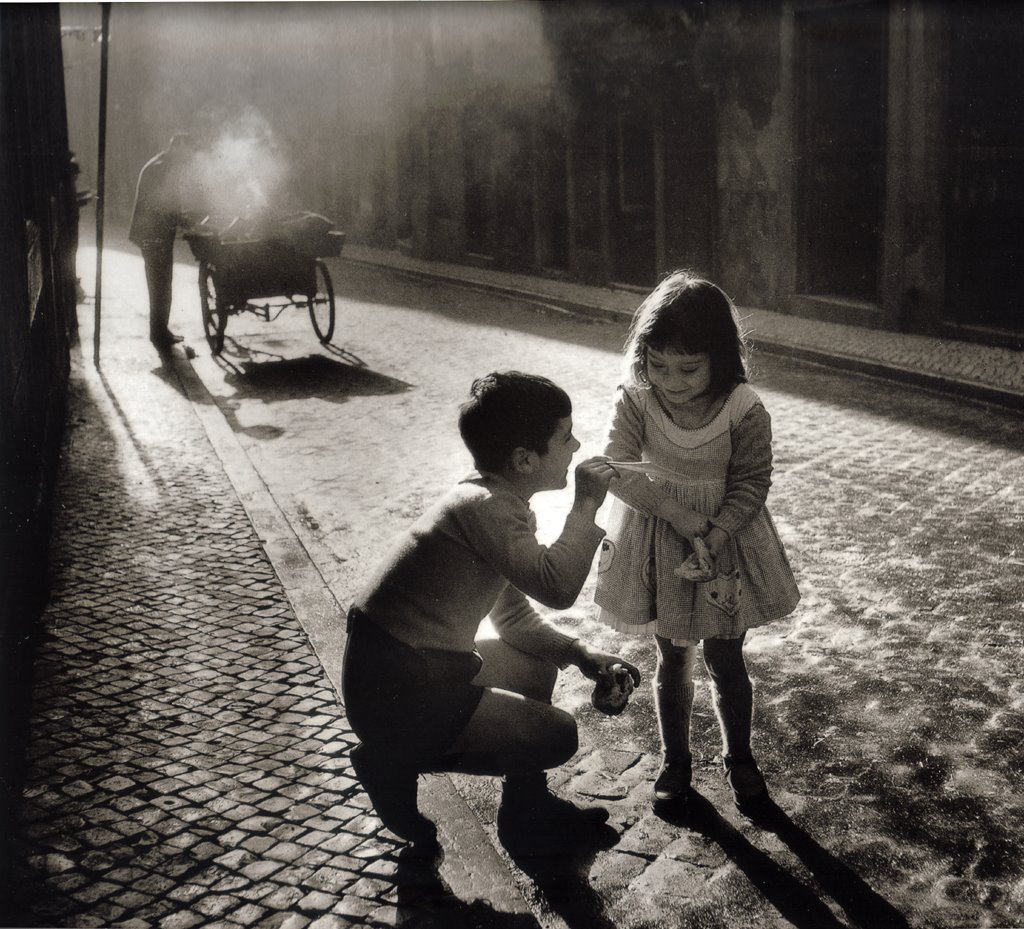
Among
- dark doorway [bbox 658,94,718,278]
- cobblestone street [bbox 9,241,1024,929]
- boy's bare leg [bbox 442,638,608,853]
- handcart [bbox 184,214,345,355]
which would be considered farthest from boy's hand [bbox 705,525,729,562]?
dark doorway [bbox 658,94,718,278]

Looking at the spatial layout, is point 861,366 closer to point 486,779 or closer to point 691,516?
point 486,779

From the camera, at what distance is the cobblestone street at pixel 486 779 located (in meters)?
3.11

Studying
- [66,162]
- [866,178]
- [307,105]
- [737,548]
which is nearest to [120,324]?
[66,162]

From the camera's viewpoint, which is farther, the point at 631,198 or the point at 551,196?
the point at 551,196

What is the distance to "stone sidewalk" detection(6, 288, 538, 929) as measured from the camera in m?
3.08

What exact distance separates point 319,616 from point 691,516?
2.19 m

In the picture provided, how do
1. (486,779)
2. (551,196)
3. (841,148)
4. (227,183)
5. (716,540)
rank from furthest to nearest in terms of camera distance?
(551,196)
(227,183)
(841,148)
(486,779)
(716,540)

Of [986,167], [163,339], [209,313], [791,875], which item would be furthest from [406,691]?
[986,167]

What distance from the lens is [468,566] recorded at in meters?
3.02

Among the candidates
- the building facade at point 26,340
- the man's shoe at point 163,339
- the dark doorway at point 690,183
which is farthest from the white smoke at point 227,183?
the dark doorway at point 690,183

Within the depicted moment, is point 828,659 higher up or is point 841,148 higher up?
point 841,148

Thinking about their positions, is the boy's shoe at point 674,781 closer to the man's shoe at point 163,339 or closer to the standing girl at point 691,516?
the standing girl at point 691,516

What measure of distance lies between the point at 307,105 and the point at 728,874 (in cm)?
3110

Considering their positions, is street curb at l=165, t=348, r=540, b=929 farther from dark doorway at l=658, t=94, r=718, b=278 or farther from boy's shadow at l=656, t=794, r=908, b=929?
dark doorway at l=658, t=94, r=718, b=278
